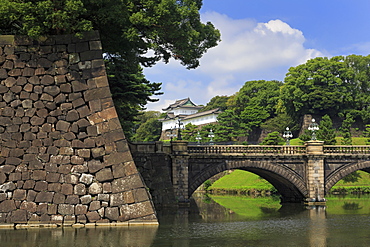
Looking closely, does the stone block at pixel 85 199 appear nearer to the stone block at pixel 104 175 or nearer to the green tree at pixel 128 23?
the stone block at pixel 104 175

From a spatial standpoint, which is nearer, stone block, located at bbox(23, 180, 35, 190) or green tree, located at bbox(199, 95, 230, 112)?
stone block, located at bbox(23, 180, 35, 190)

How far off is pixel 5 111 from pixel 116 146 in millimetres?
5063

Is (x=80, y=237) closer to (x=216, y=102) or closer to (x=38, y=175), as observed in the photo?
(x=38, y=175)

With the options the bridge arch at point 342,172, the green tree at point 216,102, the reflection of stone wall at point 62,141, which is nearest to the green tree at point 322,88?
the green tree at point 216,102

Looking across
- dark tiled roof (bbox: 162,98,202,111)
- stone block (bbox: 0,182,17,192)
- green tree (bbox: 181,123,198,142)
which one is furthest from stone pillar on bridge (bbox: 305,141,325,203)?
dark tiled roof (bbox: 162,98,202,111)

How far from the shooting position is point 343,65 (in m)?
79.8

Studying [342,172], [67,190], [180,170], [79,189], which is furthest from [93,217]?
[342,172]

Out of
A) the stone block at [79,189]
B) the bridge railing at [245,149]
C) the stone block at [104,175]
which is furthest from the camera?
the bridge railing at [245,149]

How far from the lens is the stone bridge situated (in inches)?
1460

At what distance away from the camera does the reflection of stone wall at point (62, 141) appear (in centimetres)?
1906

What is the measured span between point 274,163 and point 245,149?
2801mm

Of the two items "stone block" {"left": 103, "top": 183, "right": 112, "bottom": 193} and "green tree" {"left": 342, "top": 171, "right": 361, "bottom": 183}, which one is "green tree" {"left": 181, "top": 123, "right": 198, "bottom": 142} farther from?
"stone block" {"left": 103, "top": 183, "right": 112, "bottom": 193}

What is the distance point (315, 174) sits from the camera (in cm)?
3959

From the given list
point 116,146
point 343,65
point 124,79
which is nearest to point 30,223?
point 116,146
